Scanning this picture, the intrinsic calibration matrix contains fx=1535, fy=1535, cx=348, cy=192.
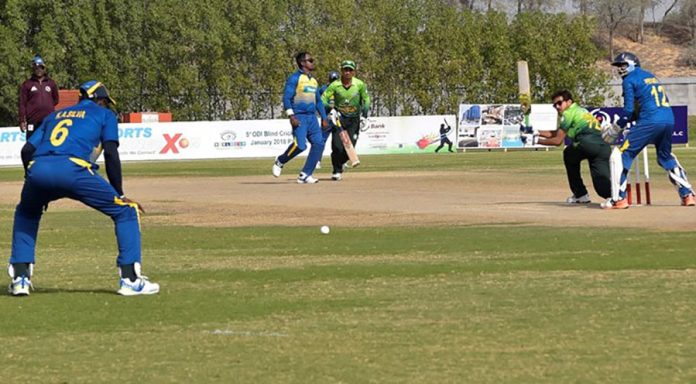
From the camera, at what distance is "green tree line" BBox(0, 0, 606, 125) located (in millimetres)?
73000

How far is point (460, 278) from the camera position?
12.3 m

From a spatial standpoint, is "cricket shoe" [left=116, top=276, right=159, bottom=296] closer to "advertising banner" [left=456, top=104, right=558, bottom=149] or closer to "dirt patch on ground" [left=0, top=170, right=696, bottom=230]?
"dirt patch on ground" [left=0, top=170, right=696, bottom=230]

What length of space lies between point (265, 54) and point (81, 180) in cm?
6266

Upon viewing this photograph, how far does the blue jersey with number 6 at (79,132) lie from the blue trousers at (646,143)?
364 inches

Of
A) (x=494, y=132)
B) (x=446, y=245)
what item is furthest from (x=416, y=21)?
(x=446, y=245)

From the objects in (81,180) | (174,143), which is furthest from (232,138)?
(81,180)

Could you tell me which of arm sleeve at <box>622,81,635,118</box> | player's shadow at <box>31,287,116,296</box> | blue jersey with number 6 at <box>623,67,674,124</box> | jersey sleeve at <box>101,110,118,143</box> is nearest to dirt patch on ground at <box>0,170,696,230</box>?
blue jersey with number 6 at <box>623,67,674,124</box>

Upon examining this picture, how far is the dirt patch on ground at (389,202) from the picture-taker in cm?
1872

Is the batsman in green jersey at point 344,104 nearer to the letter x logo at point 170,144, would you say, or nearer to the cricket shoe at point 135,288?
the cricket shoe at point 135,288

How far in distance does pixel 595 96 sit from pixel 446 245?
2401 inches

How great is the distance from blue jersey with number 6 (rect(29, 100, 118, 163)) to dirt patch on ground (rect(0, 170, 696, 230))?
7285 mm

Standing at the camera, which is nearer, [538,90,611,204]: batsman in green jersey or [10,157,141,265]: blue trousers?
[10,157,141,265]: blue trousers

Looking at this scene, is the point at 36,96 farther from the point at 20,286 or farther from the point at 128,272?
the point at 128,272

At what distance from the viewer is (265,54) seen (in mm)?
73625
